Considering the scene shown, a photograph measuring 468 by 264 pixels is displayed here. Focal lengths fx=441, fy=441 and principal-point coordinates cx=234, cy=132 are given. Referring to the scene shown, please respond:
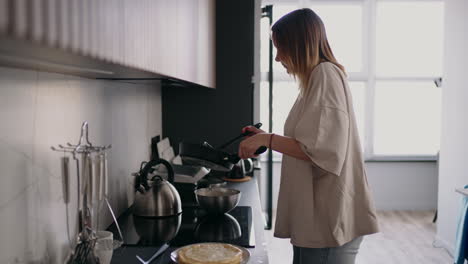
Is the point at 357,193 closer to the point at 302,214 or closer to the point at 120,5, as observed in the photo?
the point at 302,214

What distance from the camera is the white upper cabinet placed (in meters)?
0.37

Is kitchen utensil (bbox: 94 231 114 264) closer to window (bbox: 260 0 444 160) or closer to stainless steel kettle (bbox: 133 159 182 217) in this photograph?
stainless steel kettle (bbox: 133 159 182 217)

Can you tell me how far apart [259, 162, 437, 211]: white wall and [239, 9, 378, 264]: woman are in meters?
3.40

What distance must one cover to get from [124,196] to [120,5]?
1.37 m

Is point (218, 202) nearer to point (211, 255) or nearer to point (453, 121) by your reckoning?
point (211, 255)

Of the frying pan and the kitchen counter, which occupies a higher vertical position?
the frying pan

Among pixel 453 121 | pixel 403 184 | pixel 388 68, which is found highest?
pixel 388 68

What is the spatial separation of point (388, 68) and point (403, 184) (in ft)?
4.37

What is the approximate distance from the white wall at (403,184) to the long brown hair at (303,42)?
3.44 meters

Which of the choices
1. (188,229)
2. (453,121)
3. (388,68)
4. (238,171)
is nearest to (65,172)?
(188,229)

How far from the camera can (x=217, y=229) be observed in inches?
64.3

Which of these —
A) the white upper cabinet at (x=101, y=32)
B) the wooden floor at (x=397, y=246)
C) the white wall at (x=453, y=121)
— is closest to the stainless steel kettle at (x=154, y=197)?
the white upper cabinet at (x=101, y=32)

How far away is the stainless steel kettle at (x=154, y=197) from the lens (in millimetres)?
1725

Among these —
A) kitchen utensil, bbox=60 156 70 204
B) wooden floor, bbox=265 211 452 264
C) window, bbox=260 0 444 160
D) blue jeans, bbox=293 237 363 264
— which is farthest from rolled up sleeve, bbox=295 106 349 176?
window, bbox=260 0 444 160
